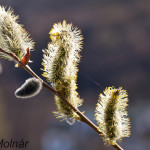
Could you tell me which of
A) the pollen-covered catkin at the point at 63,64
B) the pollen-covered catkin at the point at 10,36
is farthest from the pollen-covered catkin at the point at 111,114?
the pollen-covered catkin at the point at 10,36

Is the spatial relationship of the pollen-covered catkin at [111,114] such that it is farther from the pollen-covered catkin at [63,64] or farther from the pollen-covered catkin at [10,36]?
the pollen-covered catkin at [10,36]

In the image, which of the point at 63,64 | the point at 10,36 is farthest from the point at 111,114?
the point at 10,36

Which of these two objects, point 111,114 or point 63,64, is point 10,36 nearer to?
point 63,64

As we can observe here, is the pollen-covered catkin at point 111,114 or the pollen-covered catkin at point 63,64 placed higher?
the pollen-covered catkin at point 63,64

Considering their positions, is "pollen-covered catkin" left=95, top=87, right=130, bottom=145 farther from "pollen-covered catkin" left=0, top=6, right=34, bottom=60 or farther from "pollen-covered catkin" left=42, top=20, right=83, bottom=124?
"pollen-covered catkin" left=0, top=6, right=34, bottom=60

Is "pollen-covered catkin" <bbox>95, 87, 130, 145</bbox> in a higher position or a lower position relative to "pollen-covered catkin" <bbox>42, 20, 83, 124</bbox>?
lower

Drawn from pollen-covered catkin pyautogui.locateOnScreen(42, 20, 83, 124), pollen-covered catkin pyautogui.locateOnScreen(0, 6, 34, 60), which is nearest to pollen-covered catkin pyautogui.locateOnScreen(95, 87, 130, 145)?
pollen-covered catkin pyautogui.locateOnScreen(42, 20, 83, 124)
